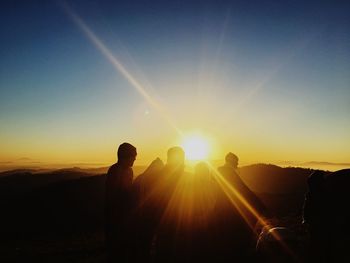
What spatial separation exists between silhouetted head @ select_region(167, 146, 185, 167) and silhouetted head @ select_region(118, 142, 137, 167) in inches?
47.6

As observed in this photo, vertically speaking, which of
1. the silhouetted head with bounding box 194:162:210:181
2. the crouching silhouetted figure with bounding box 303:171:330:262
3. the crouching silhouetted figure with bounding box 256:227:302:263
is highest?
the silhouetted head with bounding box 194:162:210:181

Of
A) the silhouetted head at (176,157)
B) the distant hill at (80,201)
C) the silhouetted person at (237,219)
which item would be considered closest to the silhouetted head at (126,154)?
the silhouetted head at (176,157)

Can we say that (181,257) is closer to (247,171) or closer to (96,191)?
(96,191)

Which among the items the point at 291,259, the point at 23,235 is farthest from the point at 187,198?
the point at 23,235

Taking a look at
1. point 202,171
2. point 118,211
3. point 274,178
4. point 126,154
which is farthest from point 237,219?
point 274,178

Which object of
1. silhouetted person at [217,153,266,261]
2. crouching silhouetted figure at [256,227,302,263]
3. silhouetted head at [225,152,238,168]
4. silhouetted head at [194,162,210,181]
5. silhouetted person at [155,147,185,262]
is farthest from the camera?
silhouetted head at [225,152,238,168]

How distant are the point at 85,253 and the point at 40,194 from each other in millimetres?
24719

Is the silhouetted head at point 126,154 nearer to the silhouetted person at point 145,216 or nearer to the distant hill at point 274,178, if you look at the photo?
the silhouetted person at point 145,216

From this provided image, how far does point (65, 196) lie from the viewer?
38031 mm

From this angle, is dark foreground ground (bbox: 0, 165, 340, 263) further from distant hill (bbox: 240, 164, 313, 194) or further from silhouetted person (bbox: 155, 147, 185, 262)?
silhouetted person (bbox: 155, 147, 185, 262)

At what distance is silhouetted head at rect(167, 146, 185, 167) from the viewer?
832 centimetres

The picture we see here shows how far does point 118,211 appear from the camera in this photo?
7012 millimetres

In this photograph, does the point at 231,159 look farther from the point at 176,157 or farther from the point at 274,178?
the point at 274,178

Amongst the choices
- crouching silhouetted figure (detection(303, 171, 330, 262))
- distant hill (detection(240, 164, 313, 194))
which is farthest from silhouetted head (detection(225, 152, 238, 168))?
distant hill (detection(240, 164, 313, 194))
